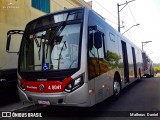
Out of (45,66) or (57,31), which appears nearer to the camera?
(45,66)

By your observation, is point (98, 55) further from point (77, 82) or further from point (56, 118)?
point (56, 118)

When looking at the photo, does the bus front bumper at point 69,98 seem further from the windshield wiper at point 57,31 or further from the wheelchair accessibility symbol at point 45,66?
the windshield wiper at point 57,31

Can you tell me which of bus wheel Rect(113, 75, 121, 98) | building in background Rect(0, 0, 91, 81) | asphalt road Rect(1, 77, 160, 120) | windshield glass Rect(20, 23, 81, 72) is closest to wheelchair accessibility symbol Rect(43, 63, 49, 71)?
windshield glass Rect(20, 23, 81, 72)

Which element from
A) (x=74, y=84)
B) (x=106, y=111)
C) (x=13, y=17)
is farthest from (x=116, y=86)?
(x=13, y=17)

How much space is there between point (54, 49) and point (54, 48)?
0.10ft

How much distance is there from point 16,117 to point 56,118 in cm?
120

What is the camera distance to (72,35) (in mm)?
6305

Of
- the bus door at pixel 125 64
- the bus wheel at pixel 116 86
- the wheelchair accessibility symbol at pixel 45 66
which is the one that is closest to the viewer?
the wheelchair accessibility symbol at pixel 45 66

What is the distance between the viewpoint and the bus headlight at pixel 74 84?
5.89 meters

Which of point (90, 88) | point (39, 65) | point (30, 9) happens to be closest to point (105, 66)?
point (90, 88)

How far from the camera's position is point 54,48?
6277 mm

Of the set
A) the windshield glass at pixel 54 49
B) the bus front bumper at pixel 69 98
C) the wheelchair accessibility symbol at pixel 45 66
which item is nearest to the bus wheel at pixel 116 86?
the bus front bumper at pixel 69 98

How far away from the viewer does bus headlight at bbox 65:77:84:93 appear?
5.89 m

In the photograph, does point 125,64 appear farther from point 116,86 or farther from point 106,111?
point 106,111
